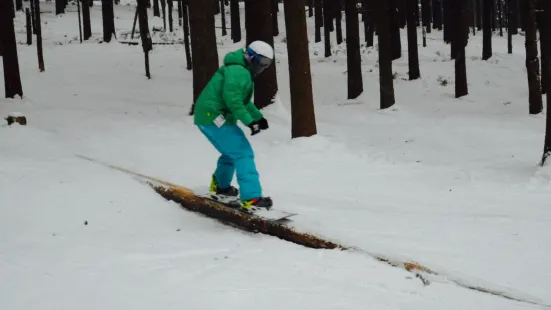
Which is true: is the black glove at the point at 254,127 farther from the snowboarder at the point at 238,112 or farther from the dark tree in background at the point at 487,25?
the dark tree in background at the point at 487,25

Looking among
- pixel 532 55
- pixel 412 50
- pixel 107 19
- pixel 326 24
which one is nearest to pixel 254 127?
pixel 532 55

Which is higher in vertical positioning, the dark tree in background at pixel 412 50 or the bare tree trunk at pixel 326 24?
the bare tree trunk at pixel 326 24

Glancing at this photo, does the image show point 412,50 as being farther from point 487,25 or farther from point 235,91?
point 235,91

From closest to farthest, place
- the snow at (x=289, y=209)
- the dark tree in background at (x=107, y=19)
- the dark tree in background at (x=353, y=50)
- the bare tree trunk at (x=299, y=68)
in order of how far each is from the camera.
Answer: the snow at (x=289, y=209), the bare tree trunk at (x=299, y=68), the dark tree in background at (x=353, y=50), the dark tree in background at (x=107, y=19)

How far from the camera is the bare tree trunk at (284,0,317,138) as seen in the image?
33.8 ft

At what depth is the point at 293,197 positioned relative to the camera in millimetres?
7133

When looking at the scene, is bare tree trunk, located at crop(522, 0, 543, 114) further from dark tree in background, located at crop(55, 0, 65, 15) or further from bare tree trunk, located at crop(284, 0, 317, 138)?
dark tree in background, located at crop(55, 0, 65, 15)

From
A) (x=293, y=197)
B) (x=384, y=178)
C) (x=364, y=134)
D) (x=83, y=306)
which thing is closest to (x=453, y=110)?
(x=364, y=134)

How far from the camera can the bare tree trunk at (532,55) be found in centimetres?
1295

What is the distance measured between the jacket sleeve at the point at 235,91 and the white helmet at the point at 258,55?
138 mm

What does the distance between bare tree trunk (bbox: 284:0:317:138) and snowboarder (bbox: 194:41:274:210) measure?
4.55m

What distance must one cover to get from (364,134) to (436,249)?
7465mm

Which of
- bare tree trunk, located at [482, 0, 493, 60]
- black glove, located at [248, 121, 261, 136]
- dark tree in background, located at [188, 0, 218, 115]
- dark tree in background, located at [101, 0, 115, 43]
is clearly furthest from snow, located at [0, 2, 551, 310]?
dark tree in background, located at [101, 0, 115, 43]

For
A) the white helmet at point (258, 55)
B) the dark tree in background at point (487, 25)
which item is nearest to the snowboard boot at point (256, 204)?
the white helmet at point (258, 55)
